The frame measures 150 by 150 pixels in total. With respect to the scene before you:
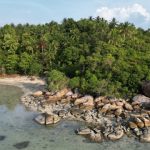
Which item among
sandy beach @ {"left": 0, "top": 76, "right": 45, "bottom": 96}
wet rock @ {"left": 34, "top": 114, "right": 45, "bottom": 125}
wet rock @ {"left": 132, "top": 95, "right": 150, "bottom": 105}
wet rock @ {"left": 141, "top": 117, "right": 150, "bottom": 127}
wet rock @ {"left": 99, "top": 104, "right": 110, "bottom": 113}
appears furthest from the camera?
sandy beach @ {"left": 0, "top": 76, "right": 45, "bottom": 96}

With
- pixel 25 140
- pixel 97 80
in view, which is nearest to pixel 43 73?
pixel 97 80

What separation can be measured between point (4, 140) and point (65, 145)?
7.03 m

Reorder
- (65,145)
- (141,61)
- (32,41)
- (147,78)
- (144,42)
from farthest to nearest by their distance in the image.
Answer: (32,41)
(144,42)
(141,61)
(147,78)
(65,145)

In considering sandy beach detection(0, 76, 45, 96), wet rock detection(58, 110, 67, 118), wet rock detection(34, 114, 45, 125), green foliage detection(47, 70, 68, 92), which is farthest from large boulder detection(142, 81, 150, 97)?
sandy beach detection(0, 76, 45, 96)

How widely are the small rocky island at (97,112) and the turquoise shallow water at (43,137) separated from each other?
4.00 ft

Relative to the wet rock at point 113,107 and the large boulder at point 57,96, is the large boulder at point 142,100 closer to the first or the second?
the wet rock at point 113,107

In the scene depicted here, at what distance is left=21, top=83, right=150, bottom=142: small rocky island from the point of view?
141 ft

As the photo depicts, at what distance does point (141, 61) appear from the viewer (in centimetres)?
6275

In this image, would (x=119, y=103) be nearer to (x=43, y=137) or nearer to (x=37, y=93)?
(x=37, y=93)

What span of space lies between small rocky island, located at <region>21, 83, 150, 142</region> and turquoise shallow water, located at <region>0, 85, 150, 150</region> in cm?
122

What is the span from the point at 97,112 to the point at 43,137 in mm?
11860

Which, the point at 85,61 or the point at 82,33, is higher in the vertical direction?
the point at 82,33

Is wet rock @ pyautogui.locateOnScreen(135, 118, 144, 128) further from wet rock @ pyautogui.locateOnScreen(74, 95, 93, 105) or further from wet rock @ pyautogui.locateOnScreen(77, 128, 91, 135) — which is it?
wet rock @ pyautogui.locateOnScreen(74, 95, 93, 105)

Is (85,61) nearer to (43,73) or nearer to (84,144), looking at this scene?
(43,73)
